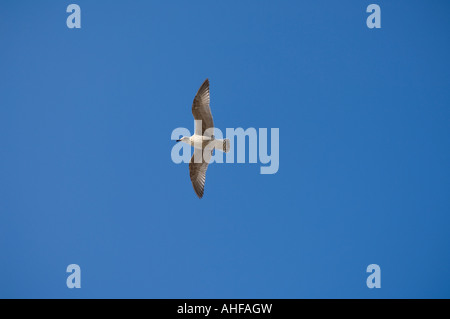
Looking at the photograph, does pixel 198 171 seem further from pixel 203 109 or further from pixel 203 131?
pixel 203 109

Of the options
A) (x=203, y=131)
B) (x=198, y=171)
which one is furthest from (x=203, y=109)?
(x=198, y=171)

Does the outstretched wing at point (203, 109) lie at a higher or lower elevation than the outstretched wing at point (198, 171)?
higher

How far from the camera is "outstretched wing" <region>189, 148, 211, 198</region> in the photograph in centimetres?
984

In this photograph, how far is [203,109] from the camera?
9.11 m

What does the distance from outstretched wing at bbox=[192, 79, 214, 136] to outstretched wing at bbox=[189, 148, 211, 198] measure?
32.7 inches

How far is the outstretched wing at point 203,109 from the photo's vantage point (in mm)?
9102

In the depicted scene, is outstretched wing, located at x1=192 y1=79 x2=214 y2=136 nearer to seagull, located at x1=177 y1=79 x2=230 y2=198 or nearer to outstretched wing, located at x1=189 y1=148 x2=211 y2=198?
seagull, located at x1=177 y1=79 x2=230 y2=198

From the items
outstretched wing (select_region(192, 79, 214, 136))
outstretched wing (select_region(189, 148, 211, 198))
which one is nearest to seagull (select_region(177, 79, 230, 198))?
outstretched wing (select_region(192, 79, 214, 136))

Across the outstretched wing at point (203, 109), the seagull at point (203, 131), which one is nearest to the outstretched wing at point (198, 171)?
the seagull at point (203, 131)

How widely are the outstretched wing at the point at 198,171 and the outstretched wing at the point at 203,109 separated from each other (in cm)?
83

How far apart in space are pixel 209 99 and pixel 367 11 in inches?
183

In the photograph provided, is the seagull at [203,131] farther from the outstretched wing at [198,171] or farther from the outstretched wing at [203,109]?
the outstretched wing at [198,171]
